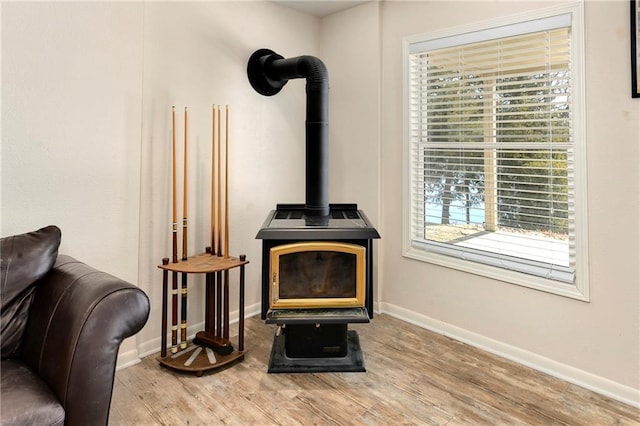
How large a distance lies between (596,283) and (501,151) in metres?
0.97

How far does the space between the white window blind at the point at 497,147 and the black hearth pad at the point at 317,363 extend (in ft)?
3.48

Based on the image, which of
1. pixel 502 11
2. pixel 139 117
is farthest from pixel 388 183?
pixel 139 117

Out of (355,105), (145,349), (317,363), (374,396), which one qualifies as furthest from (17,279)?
(355,105)

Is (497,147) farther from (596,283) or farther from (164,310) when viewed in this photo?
(164,310)

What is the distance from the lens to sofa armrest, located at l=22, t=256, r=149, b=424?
1.34 metres

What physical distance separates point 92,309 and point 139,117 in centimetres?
136

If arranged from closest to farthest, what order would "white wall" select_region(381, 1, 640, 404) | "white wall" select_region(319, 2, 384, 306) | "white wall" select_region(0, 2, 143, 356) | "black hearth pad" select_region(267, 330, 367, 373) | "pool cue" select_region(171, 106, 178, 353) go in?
"white wall" select_region(0, 2, 143, 356) < "white wall" select_region(381, 1, 640, 404) < "black hearth pad" select_region(267, 330, 367, 373) < "pool cue" select_region(171, 106, 178, 353) < "white wall" select_region(319, 2, 384, 306)

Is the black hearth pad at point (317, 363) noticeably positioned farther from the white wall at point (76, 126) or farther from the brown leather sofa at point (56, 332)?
the brown leather sofa at point (56, 332)

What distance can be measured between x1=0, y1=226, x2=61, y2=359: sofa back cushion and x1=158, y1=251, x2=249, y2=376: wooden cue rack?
29.8 inches

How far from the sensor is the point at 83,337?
1356 millimetres

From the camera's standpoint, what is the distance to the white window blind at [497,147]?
7.66 ft

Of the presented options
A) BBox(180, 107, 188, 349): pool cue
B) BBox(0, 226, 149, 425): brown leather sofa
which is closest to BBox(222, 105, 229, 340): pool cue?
BBox(180, 107, 188, 349): pool cue

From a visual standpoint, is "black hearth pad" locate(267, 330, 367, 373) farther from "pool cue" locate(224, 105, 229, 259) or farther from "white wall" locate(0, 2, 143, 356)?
"white wall" locate(0, 2, 143, 356)

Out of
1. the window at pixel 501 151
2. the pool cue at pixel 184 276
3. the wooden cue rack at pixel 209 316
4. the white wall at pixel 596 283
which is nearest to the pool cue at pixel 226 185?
the wooden cue rack at pixel 209 316
